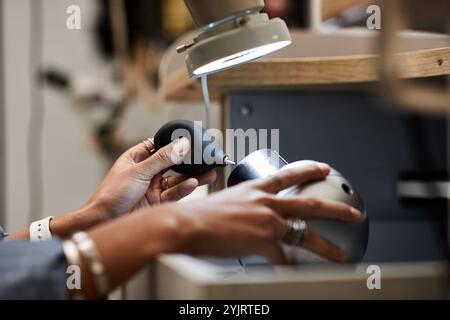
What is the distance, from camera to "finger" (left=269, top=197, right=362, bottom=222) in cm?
50

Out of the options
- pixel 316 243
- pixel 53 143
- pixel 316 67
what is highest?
pixel 316 67

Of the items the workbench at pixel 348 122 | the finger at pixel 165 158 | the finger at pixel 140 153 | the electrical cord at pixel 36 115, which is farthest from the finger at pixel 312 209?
the electrical cord at pixel 36 115

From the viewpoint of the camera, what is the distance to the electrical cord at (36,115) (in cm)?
228

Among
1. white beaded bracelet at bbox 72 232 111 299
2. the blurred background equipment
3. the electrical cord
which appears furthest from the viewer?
the electrical cord

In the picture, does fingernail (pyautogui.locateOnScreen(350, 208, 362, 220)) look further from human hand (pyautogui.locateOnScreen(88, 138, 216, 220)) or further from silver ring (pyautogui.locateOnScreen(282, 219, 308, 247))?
human hand (pyautogui.locateOnScreen(88, 138, 216, 220))

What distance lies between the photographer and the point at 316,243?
1.69 feet

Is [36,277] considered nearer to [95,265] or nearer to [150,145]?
[95,265]

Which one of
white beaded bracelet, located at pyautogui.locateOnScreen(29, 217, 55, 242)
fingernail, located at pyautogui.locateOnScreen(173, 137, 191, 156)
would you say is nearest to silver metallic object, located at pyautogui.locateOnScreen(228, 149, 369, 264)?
fingernail, located at pyautogui.locateOnScreen(173, 137, 191, 156)

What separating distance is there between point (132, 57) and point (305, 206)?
1.91m

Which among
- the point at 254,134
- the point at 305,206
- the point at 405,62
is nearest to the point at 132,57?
the point at 254,134

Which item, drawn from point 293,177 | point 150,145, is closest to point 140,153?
point 150,145

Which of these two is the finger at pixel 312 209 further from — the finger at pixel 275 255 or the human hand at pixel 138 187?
the human hand at pixel 138 187

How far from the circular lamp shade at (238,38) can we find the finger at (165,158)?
0.31 feet
